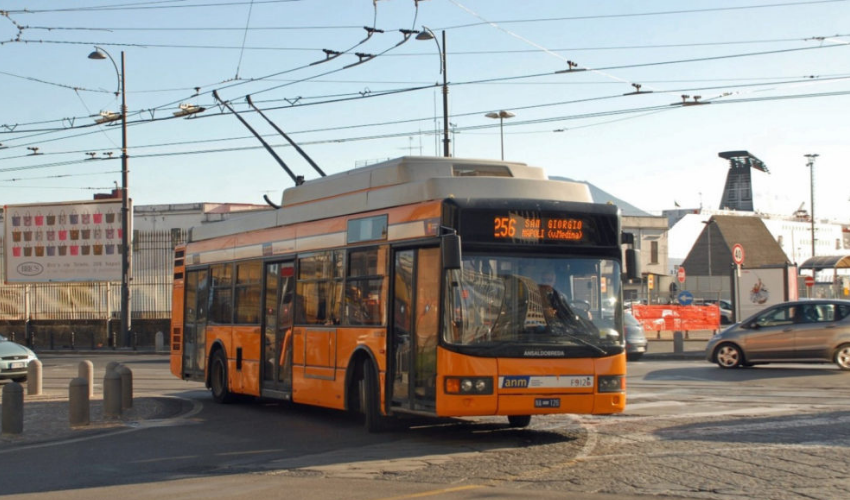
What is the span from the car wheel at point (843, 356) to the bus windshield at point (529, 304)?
1200cm

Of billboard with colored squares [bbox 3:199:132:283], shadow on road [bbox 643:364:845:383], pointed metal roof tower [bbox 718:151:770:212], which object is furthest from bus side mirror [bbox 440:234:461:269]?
pointed metal roof tower [bbox 718:151:770:212]

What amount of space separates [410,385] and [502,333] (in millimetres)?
1324

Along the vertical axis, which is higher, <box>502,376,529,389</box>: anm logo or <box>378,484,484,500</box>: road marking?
<box>502,376,529,389</box>: anm logo

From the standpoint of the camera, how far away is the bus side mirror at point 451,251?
11.1 meters

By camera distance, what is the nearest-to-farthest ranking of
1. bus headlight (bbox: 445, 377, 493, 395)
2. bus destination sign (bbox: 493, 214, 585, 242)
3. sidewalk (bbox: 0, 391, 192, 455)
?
bus headlight (bbox: 445, 377, 493, 395) < bus destination sign (bbox: 493, 214, 585, 242) < sidewalk (bbox: 0, 391, 192, 455)

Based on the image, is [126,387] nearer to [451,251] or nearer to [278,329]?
[278,329]

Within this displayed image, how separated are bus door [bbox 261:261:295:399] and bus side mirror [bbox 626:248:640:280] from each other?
546 centimetres

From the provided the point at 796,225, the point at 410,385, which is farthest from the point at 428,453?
the point at 796,225

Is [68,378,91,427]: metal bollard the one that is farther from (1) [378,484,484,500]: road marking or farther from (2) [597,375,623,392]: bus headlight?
(1) [378,484,484,500]: road marking

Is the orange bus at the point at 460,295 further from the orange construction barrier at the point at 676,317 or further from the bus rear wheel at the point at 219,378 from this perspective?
the orange construction barrier at the point at 676,317

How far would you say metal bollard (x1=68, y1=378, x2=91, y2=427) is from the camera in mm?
14898

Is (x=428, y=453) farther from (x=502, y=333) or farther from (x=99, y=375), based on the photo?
(x=99, y=375)

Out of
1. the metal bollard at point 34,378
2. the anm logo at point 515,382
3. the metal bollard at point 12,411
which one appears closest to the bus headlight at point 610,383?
the anm logo at point 515,382

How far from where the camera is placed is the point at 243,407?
18016mm
